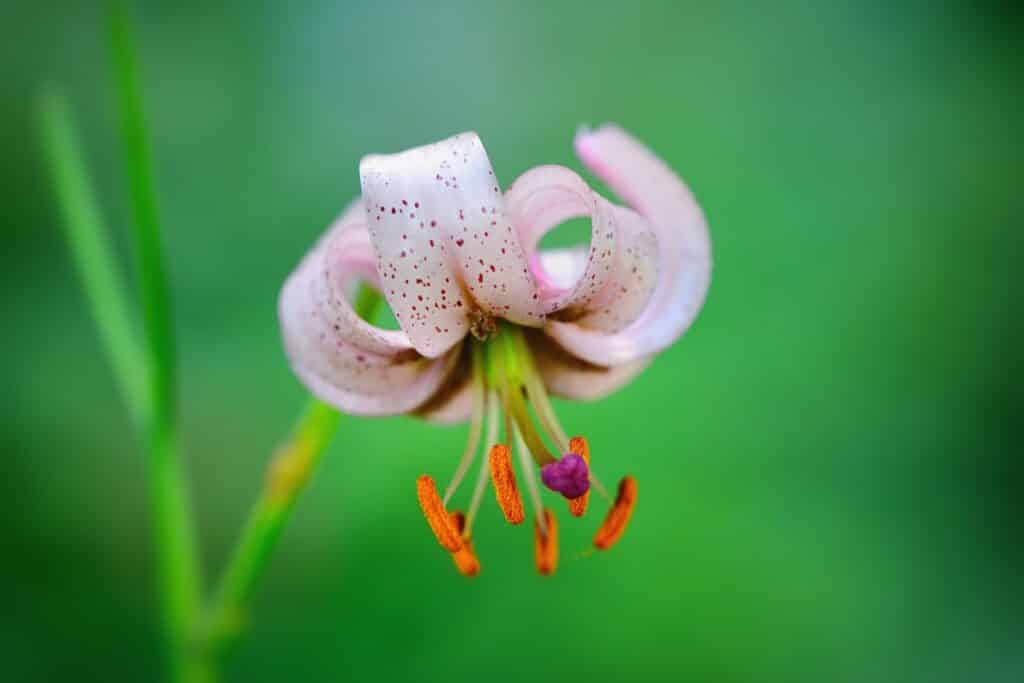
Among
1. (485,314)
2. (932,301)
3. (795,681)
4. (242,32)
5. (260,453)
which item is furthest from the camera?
(242,32)

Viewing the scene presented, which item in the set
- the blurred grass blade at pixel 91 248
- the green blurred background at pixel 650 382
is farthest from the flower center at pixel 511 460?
the green blurred background at pixel 650 382

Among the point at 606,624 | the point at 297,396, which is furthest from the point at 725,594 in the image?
the point at 297,396

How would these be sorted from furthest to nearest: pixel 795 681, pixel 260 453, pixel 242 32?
pixel 242 32, pixel 260 453, pixel 795 681

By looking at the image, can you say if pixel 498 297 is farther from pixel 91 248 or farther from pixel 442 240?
pixel 91 248

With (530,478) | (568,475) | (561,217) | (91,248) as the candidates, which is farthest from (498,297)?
(91,248)

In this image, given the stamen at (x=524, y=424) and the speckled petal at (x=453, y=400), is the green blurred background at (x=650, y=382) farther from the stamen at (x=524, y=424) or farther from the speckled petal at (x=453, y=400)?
the stamen at (x=524, y=424)

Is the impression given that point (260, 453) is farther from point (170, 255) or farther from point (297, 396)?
point (170, 255)
